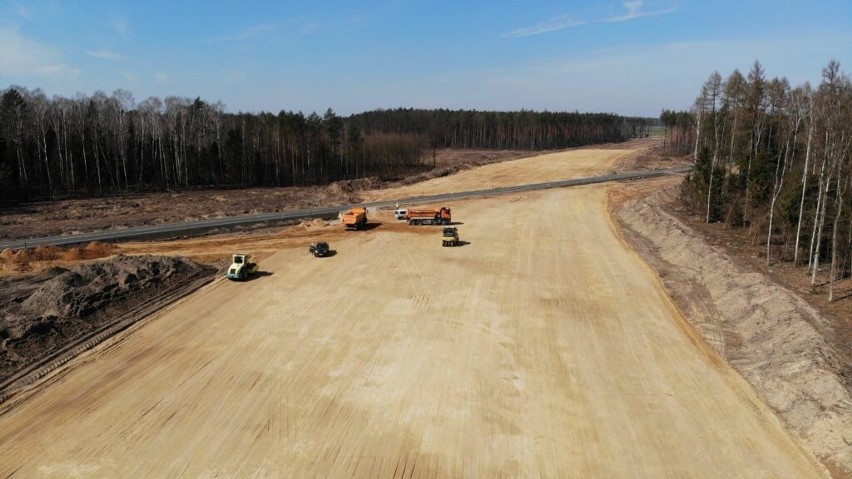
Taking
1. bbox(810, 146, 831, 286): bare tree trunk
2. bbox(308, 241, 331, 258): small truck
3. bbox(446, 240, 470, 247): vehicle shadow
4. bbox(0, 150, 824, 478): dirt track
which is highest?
bbox(810, 146, 831, 286): bare tree trunk

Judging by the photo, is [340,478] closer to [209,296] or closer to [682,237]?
[209,296]

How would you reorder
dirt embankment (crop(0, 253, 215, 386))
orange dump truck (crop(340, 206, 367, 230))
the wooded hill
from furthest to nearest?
the wooded hill, orange dump truck (crop(340, 206, 367, 230)), dirt embankment (crop(0, 253, 215, 386))

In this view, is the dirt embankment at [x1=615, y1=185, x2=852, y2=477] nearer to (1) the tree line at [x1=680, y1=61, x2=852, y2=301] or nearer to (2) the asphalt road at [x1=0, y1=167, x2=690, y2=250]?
(1) the tree line at [x1=680, y1=61, x2=852, y2=301]

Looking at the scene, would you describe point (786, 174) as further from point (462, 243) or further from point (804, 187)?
point (462, 243)

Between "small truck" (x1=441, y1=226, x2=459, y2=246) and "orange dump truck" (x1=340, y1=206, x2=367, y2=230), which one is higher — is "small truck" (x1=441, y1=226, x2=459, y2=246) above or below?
below

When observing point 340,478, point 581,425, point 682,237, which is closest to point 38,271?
point 340,478

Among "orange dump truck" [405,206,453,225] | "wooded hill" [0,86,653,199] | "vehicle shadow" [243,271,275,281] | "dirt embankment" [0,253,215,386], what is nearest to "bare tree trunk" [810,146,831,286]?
"orange dump truck" [405,206,453,225]
